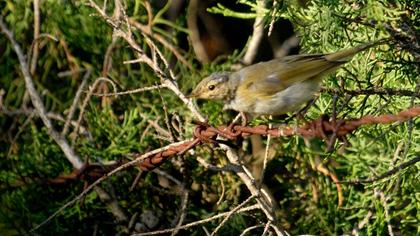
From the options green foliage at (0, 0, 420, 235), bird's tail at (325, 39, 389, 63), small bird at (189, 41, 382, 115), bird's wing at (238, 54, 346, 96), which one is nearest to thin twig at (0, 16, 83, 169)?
green foliage at (0, 0, 420, 235)

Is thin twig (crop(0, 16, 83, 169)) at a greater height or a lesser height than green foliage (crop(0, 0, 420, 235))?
greater

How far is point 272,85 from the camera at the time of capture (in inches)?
119

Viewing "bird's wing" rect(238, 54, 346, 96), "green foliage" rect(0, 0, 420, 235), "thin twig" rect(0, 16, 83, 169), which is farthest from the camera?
"thin twig" rect(0, 16, 83, 169)

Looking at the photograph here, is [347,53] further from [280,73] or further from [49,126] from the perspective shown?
[49,126]

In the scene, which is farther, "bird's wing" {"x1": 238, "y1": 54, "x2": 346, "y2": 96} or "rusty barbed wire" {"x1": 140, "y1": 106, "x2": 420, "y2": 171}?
"bird's wing" {"x1": 238, "y1": 54, "x2": 346, "y2": 96}

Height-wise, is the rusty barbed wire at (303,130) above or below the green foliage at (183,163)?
above

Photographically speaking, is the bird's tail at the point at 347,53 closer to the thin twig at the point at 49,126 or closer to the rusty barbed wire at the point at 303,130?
the rusty barbed wire at the point at 303,130

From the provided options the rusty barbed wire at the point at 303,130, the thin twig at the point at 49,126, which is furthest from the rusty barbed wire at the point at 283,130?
the thin twig at the point at 49,126

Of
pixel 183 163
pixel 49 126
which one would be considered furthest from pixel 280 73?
pixel 49 126

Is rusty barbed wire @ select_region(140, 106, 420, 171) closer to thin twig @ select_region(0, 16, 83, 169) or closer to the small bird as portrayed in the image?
the small bird

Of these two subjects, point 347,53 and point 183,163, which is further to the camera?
point 183,163

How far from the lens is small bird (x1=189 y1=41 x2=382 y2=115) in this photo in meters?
2.88

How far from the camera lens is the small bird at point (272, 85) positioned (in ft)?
9.43

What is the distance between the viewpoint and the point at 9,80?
15.2 feet
